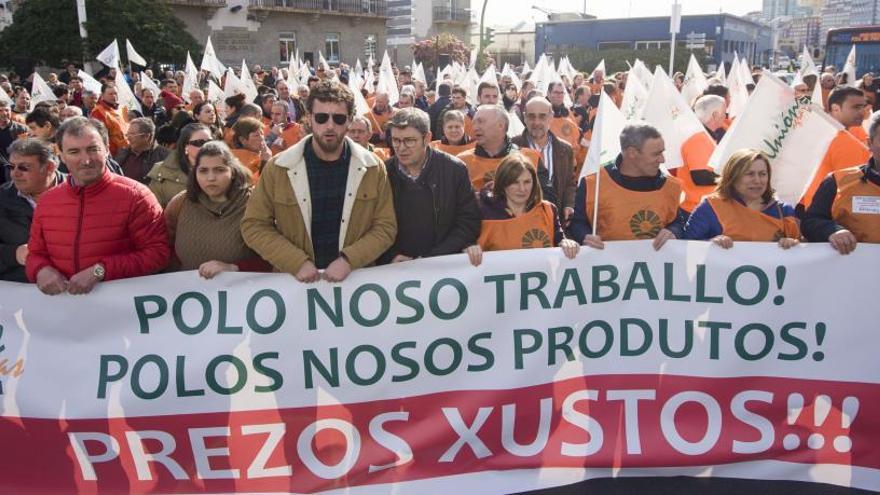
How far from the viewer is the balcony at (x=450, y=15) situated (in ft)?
182

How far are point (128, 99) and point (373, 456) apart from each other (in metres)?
8.82

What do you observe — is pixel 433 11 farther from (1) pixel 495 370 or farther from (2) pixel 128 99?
(1) pixel 495 370

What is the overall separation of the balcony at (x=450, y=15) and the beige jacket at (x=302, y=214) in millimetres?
54342

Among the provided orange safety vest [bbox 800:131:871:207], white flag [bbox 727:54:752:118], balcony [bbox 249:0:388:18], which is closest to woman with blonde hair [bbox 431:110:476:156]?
orange safety vest [bbox 800:131:871:207]

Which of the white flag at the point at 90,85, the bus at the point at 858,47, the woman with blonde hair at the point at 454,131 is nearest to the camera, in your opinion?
the woman with blonde hair at the point at 454,131

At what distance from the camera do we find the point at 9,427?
10.2 ft

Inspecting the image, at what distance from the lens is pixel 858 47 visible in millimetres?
23125

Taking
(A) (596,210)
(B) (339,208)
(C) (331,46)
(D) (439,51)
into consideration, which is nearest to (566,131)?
(A) (596,210)

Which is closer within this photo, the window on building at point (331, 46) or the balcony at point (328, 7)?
the balcony at point (328, 7)

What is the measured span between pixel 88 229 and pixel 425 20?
54.8 meters

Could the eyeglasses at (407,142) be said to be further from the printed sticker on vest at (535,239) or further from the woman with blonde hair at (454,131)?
the woman with blonde hair at (454,131)

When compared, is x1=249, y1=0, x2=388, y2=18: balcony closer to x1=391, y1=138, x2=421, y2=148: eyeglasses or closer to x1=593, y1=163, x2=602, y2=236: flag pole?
x1=391, y1=138, x2=421, y2=148: eyeglasses

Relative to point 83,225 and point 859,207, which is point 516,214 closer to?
point 859,207

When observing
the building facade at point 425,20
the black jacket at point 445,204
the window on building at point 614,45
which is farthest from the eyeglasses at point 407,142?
the window on building at point 614,45
